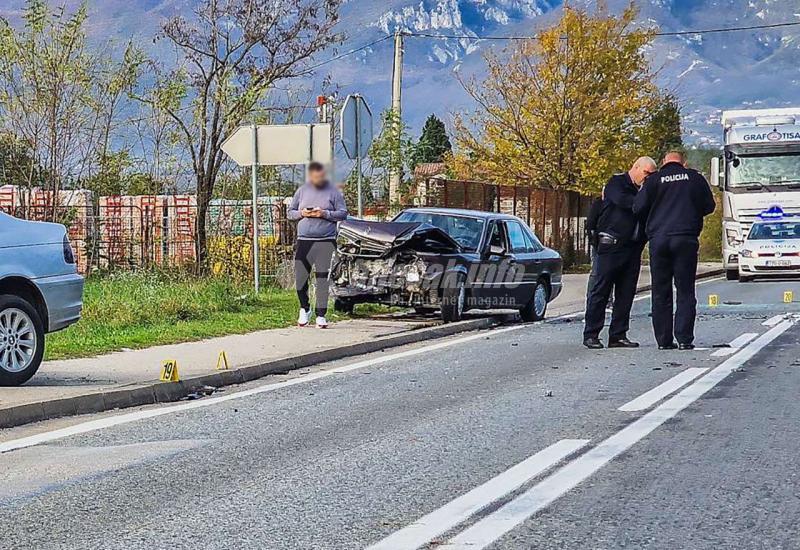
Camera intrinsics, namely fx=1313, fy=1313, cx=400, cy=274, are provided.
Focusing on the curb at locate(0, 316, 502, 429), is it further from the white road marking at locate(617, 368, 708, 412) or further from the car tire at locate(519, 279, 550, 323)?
the car tire at locate(519, 279, 550, 323)

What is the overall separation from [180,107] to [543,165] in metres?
19.4

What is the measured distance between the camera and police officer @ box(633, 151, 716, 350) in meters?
12.7

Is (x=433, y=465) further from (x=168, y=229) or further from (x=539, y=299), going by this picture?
(x=168, y=229)

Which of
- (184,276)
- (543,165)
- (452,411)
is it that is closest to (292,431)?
(452,411)

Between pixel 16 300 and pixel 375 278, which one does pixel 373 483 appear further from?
pixel 375 278

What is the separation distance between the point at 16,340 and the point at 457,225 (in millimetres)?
8282

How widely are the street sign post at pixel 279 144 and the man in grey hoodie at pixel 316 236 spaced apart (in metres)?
1.63

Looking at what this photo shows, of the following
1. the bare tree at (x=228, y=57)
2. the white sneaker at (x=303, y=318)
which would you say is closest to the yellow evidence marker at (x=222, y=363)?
the white sneaker at (x=303, y=318)

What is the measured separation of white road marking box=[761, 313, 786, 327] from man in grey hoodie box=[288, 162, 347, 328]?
550 cm

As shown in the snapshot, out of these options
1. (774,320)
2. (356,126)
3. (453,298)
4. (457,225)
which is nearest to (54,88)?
(356,126)

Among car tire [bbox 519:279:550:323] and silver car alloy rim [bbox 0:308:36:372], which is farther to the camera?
car tire [bbox 519:279:550:323]

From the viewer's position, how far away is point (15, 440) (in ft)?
26.6

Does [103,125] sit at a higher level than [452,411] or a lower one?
higher

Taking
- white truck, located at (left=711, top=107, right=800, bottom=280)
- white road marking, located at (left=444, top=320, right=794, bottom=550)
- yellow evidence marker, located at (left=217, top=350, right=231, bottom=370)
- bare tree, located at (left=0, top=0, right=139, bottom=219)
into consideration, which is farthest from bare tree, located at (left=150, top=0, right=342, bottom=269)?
white road marking, located at (left=444, top=320, right=794, bottom=550)
